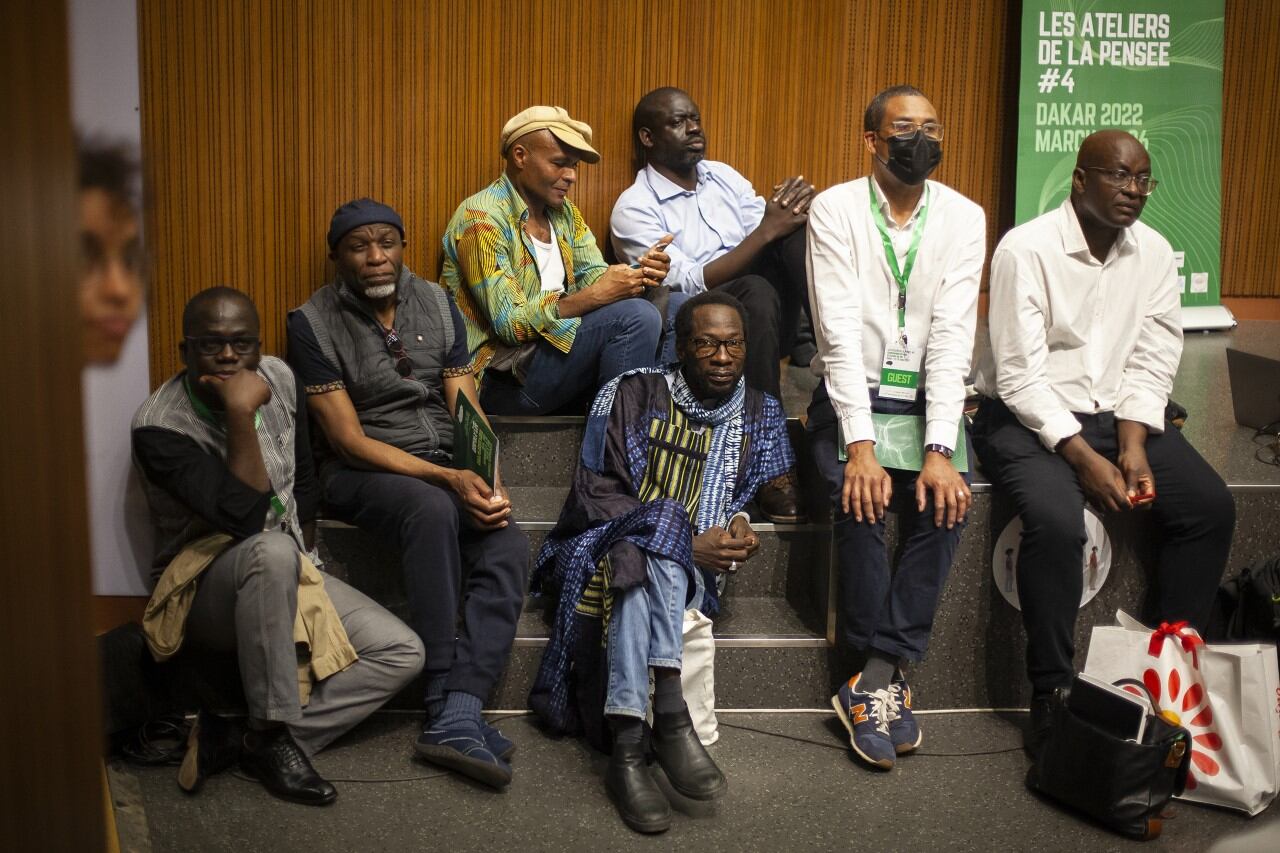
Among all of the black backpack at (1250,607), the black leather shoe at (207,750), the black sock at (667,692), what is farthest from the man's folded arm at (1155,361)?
the black leather shoe at (207,750)

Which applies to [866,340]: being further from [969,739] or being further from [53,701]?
[53,701]

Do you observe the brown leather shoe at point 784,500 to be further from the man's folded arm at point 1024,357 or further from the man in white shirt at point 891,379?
the man's folded arm at point 1024,357

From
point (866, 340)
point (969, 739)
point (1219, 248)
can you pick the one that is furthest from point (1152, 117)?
point (969, 739)

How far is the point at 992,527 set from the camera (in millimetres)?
3283

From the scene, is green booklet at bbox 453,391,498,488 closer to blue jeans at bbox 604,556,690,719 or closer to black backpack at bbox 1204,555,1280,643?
blue jeans at bbox 604,556,690,719

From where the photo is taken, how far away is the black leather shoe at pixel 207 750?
2.79 m

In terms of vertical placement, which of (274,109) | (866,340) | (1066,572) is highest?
(274,109)

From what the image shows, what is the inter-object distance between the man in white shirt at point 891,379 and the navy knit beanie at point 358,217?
1.08m

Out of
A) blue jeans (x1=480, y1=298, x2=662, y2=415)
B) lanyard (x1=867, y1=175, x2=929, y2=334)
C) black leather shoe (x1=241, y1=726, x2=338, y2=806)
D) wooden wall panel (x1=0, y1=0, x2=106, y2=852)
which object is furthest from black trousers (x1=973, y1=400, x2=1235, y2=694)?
wooden wall panel (x1=0, y1=0, x2=106, y2=852)

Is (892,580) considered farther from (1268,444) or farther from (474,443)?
(1268,444)

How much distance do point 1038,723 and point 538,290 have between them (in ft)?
5.78

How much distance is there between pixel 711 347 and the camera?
318 centimetres

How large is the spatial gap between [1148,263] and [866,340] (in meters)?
0.76

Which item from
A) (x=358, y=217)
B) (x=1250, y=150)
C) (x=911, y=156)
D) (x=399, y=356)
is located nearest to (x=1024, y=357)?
(x=911, y=156)
